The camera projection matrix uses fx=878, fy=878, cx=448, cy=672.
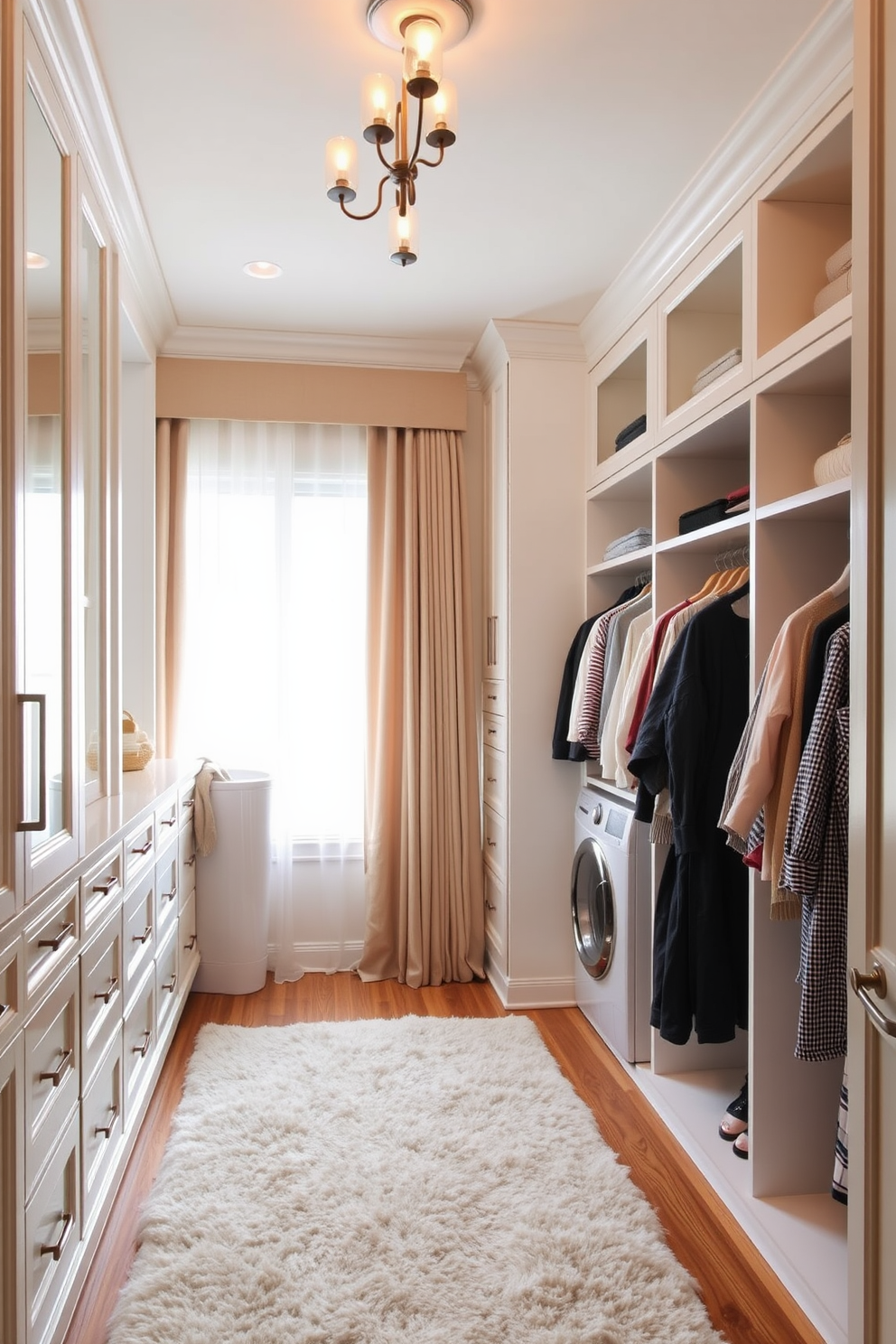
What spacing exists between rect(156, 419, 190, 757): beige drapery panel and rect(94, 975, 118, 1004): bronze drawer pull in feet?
5.57

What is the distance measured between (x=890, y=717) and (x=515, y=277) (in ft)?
8.13

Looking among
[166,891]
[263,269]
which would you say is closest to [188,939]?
[166,891]

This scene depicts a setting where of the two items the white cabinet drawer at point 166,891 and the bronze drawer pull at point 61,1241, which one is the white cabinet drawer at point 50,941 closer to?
the bronze drawer pull at point 61,1241

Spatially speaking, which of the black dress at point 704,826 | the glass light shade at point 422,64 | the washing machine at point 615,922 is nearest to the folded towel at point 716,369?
the black dress at point 704,826

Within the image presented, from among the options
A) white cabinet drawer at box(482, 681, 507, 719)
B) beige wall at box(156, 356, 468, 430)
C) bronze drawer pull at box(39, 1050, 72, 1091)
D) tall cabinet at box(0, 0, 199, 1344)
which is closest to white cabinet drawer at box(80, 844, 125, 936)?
tall cabinet at box(0, 0, 199, 1344)

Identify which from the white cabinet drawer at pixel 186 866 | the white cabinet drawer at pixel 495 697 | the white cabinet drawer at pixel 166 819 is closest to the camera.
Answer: the white cabinet drawer at pixel 166 819

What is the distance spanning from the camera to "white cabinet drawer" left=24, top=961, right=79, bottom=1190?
1.45m

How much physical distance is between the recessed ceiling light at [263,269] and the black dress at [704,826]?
189 cm

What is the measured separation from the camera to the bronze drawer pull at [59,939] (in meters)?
1.53

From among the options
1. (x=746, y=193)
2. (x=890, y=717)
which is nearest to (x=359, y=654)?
(x=746, y=193)

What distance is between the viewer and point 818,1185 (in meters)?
2.10

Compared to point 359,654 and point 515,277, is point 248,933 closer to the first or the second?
point 359,654

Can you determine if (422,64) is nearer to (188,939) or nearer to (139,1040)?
(139,1040)

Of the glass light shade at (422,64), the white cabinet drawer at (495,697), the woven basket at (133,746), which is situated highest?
the glass light shade at (422,64)
